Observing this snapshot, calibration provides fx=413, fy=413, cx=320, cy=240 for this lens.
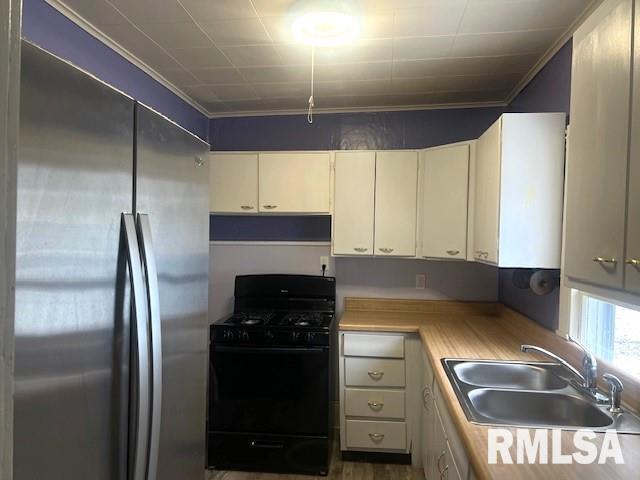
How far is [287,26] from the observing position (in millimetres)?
1916

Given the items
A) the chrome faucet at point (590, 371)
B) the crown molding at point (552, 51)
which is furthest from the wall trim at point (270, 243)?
the chrome faucet at point (590, 371)

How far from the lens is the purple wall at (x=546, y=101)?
1976mm

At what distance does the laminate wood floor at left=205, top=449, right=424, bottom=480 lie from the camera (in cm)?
254

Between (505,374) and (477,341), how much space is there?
43cm

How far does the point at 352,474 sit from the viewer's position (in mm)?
2576

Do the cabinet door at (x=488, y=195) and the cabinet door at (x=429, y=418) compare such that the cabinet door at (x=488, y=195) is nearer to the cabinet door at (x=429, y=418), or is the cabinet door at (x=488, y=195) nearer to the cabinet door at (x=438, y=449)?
the cabinet door at (x=429, y=418)

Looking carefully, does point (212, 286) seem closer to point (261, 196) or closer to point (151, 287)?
point (261, 196)

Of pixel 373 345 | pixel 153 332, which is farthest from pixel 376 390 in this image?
pixel 153 332

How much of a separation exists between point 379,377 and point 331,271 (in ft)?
2.99

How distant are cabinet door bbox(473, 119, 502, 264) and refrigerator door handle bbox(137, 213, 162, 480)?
63.7 inches

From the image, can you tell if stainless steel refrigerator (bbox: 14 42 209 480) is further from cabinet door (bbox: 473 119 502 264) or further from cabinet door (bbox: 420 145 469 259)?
cabinet door (bbox: 420 145 469 259)

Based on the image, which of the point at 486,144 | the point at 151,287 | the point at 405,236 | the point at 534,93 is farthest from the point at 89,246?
the point at 534,93

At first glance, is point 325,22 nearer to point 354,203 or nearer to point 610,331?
point 354,203

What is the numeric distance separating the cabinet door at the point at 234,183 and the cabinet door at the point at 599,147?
211 cm
